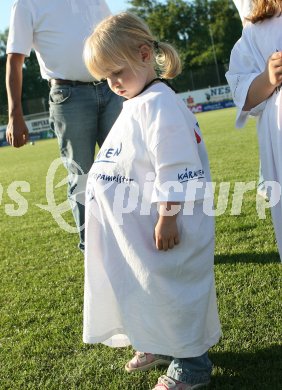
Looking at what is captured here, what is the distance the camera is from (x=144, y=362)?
2.33 metres

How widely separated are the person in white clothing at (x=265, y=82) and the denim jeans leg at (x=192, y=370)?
2.04 feet

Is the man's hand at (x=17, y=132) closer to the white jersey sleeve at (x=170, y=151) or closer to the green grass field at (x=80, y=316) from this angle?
the green grass field at (x=80, y=316)

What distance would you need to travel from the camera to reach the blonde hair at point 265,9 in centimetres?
215

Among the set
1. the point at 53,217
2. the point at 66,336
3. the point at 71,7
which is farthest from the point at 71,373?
the point at 53,217

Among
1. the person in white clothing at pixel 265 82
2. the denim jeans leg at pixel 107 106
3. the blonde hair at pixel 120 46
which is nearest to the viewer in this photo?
the blonde hair at pixel 120 46

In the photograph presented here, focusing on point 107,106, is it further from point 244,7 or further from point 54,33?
point 244,7

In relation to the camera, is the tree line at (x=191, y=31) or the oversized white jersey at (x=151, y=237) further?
the tree line at (x=191, y=31)

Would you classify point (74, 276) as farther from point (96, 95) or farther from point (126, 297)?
point (126, 297)

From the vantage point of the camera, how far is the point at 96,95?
3574 millimetres

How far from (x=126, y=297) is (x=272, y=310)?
3.02 ft

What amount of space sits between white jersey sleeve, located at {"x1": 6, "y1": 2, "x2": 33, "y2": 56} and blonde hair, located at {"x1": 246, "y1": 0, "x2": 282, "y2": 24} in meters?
→ 1.76

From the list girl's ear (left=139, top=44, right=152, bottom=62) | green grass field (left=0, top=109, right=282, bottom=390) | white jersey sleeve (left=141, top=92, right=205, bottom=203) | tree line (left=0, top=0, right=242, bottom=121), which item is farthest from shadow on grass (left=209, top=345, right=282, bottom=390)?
tree line (left=0, top=0, right=242, bottom=121)

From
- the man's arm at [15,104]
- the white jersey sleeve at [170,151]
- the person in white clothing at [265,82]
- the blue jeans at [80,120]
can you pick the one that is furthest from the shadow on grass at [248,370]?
the man's arm at [15,104]

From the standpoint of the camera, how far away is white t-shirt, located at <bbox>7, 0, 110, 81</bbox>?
3480mm
